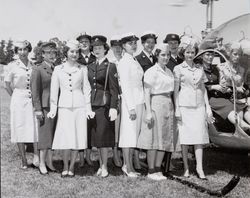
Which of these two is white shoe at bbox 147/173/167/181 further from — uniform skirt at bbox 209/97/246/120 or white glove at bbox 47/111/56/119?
white glove at bbox 47/111/56/119

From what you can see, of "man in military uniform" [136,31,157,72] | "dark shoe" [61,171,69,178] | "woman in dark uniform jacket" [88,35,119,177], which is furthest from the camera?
"man in military uniform" [136,31,157,72]

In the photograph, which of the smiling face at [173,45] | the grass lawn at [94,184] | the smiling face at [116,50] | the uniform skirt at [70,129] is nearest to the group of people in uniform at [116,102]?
the uniform skirt at [70,129]

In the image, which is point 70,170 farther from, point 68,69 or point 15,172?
point 68,69

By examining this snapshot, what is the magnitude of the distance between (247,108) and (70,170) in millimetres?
2483

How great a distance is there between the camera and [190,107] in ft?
18.4

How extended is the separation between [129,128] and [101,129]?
14.6 inches

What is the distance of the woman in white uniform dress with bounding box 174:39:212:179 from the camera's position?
5574mm

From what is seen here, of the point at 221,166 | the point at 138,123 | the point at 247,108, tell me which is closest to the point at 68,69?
the point at 138,123

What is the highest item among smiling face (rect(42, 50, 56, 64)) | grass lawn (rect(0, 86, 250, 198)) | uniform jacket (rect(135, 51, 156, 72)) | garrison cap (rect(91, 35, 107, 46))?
garrison cap (rect(91, 35, 107, 46))

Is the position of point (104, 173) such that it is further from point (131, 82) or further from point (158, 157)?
point (131, 82)

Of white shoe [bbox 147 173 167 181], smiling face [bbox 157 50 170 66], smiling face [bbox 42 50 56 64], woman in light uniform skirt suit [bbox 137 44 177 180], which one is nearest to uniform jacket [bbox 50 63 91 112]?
smiling face [bbox 42 50 56 64]

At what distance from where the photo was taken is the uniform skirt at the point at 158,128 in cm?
542

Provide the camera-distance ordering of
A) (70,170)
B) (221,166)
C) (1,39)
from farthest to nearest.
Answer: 1. (221,166)
2. (70,170)
3. (1,39)

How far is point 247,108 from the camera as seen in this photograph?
556cm
